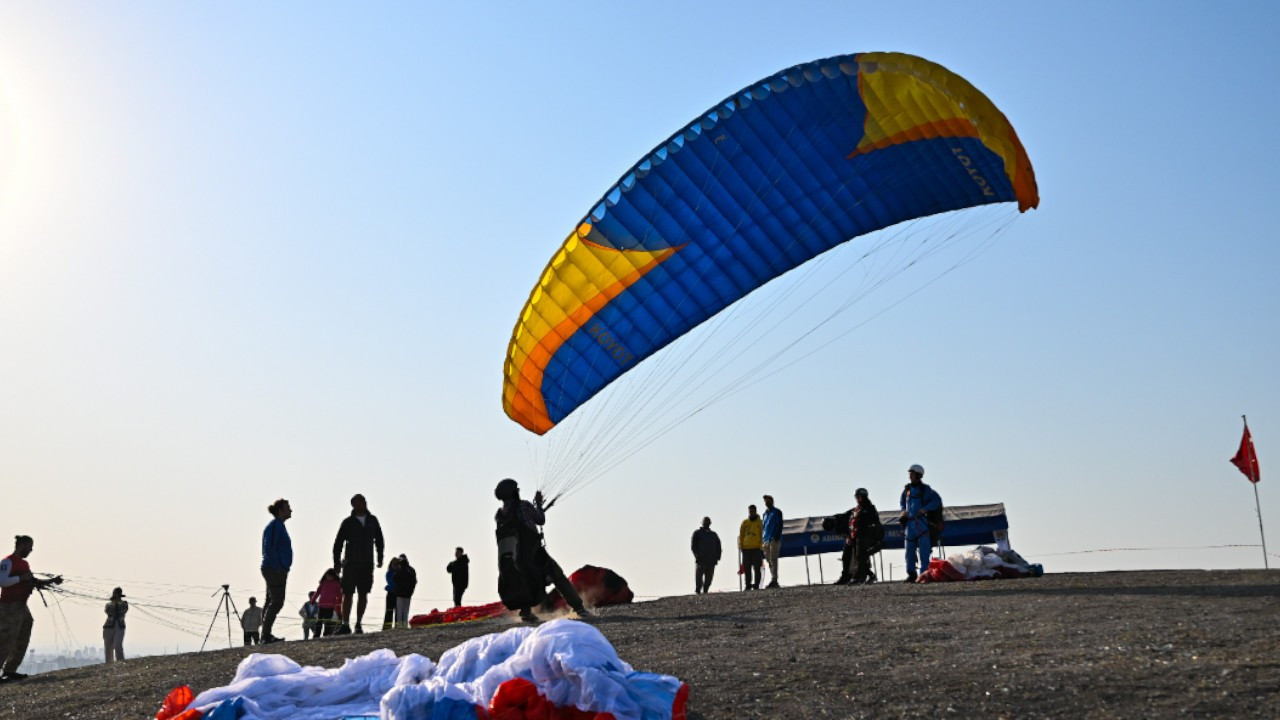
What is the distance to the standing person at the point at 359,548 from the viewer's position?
12.3 metres

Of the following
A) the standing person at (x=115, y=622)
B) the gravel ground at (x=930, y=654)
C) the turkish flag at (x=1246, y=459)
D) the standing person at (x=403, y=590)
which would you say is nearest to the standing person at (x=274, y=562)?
the gravel ground at (x=930, y=654)

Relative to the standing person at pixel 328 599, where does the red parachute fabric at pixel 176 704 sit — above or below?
below

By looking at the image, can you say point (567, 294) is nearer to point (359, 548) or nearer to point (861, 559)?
point (359, 548)

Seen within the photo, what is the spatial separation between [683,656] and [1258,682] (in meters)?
3.19

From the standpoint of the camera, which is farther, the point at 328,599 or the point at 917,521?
the point at 328,599

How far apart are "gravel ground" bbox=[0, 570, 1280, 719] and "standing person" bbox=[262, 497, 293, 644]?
1382 millimetres

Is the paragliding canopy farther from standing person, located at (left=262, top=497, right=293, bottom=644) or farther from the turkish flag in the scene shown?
the turkish flag

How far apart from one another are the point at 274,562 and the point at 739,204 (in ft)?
19.8

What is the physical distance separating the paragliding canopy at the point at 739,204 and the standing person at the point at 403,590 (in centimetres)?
348

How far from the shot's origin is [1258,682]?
17.0 ft

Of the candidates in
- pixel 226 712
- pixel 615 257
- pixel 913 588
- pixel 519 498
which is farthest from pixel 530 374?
pixel 226 712

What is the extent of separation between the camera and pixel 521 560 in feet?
35.0

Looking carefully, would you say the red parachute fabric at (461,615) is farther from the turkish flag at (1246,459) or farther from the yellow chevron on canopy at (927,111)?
the turkish flag at (1246,459)

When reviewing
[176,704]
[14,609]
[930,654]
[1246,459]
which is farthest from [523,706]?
[1246,459]
